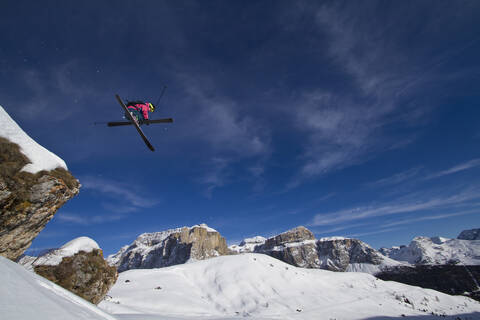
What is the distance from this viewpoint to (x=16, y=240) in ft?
26.3

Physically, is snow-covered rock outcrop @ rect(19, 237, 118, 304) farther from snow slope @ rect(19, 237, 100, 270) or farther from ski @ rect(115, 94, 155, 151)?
ski @ rect(115, 94, 155, 151)

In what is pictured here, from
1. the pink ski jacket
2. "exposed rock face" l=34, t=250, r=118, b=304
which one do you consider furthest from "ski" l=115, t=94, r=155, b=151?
"exposed rock face" l=34, t=250, r=118, b=304

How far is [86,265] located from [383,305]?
28310mm

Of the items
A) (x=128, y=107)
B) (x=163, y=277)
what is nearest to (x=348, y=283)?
(x=163, y=277)

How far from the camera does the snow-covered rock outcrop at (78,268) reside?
31.1 feet

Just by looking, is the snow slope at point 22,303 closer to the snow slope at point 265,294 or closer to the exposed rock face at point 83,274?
the exposed rock face at point 83,274

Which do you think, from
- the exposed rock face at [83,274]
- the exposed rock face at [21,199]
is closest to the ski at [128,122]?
the exposed rock face at [21,199]

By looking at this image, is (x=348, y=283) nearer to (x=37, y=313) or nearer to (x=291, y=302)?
(x=291, y=302)

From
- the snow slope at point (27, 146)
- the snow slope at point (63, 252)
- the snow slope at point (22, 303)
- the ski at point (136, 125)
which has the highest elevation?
the ski at point (136, 125)

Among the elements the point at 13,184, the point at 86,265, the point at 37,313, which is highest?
the point at 13,184

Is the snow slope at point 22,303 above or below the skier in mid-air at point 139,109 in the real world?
below

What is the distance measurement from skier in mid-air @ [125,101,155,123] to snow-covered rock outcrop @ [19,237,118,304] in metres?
7.07

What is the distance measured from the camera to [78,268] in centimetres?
1016

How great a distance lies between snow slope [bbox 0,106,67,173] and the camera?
8.07m
